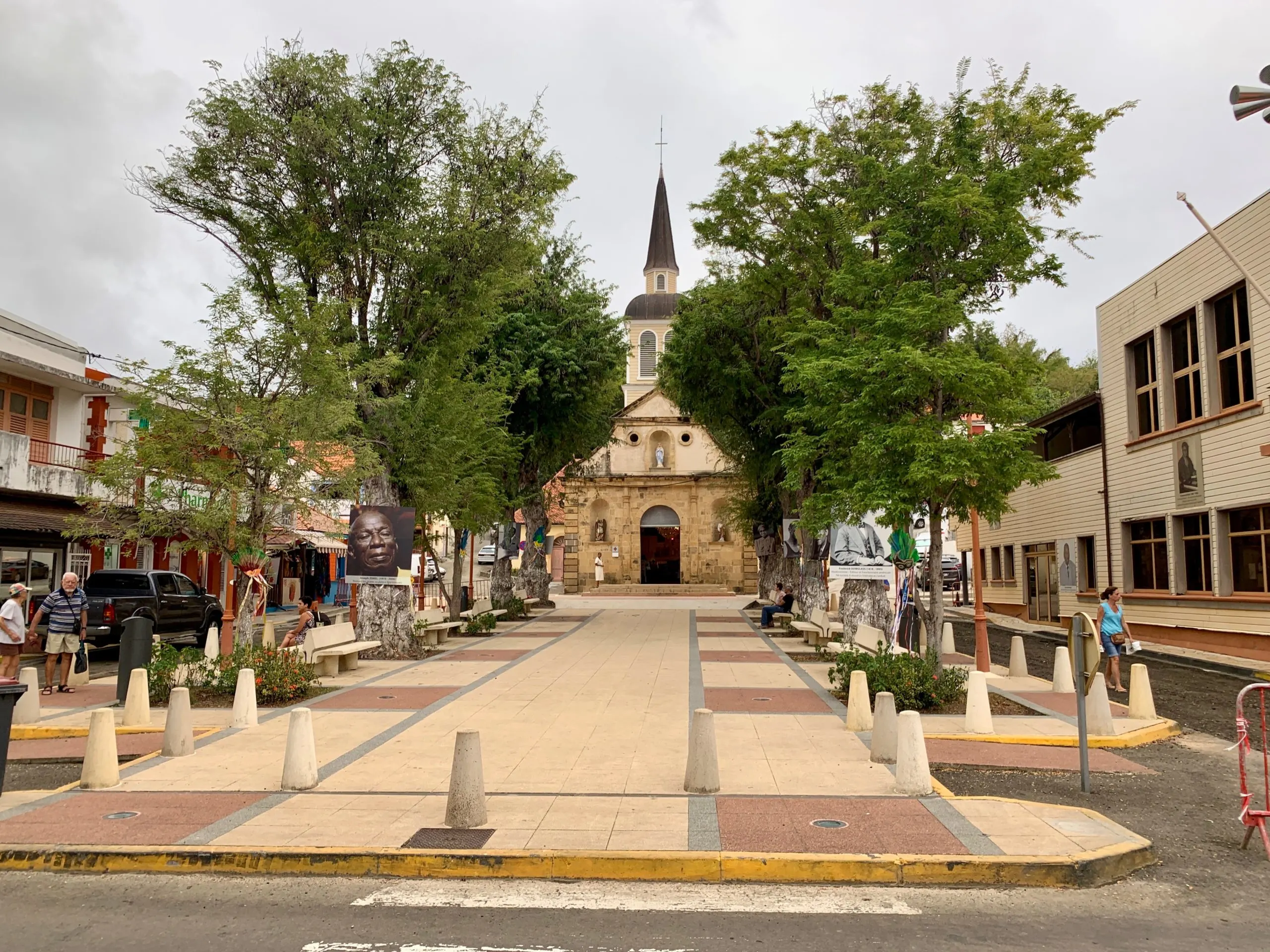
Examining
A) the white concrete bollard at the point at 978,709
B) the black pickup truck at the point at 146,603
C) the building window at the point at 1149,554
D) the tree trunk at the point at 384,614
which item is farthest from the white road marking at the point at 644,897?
the building window at the point at 1149,554

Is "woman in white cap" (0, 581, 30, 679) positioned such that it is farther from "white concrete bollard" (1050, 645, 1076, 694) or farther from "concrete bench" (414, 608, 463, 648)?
"white concrete bollard" (1050, 645, 1076, 694)

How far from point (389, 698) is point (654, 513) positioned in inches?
1676

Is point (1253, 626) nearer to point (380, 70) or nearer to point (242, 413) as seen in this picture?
point (242, 413)

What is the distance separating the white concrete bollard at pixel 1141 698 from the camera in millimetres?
11680

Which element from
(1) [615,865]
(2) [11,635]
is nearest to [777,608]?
(2) [11,635]

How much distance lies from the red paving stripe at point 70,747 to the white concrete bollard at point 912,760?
755 centimetres

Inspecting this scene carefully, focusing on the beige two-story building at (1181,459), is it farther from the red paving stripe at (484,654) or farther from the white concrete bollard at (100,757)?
the white concrete bollard at (100,757)

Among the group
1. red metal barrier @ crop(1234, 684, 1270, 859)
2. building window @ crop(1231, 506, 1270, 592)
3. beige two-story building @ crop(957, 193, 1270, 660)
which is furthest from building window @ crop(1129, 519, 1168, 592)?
red metal barrier @ crop(1234, 684, 1270, 859)

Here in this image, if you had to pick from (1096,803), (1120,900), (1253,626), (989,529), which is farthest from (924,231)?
(989,529)

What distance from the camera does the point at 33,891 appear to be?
19.6 feet

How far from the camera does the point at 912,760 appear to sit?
7797 millimetres

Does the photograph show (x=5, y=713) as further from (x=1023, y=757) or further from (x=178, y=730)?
(x=1023, y=757)

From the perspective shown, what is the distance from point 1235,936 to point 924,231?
10489mm

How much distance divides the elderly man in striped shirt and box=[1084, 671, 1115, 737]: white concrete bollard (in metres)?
13.6
